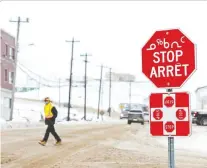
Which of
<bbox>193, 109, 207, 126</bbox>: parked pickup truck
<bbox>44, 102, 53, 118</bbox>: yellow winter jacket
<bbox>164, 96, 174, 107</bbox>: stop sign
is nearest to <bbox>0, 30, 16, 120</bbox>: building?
<bbox>193, 109, 207, 126</bbox>: parked pickup truck

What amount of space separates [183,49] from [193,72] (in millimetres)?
361

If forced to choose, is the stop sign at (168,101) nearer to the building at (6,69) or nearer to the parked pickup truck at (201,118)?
the parked pickup truck at (201,118)

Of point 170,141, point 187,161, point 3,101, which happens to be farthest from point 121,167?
point 3,101

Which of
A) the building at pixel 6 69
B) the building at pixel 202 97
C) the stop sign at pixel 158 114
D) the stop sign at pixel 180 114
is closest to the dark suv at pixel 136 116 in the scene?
the building at pixel 6 69

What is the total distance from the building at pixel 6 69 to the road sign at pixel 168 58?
53.0 metres

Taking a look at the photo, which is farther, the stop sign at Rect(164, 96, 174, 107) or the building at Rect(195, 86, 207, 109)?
the building at Rect(195, 86, 207, 109)

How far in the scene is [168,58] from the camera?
6.82m

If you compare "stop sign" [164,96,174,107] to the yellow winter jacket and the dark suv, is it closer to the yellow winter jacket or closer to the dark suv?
the yellow winter jacket

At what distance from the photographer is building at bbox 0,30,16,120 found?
59719 mm

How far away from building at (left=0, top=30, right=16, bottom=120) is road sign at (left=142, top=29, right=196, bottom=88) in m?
53.0

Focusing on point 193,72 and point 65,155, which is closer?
point 193,72

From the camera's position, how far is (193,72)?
6730 millimetres

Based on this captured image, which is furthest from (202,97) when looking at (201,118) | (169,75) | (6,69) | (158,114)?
(169,75)

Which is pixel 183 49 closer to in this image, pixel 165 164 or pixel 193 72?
pixel 193 72
